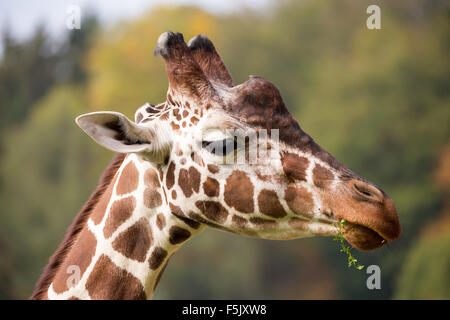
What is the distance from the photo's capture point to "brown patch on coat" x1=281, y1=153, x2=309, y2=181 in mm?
2797

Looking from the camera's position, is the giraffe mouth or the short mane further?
the short mane

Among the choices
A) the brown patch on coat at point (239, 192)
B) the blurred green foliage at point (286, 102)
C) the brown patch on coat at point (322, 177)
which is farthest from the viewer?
the blurred green foliage at point (286, 102)

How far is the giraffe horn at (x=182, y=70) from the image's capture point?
120 inches

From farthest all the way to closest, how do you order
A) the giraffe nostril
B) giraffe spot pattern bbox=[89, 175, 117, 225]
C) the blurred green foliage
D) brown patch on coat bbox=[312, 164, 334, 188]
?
the blurred green foliage → giraffe spot pattern bbox=[89, 175, 117, 225] → brown patch on coat bbox=[312, 164, 334, 188] → the giraffe nostril

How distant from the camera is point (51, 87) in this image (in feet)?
63.0

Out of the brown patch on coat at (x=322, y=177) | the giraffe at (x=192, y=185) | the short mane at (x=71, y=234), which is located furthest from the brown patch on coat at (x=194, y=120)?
the brown patch on coat at (x=322, y=177)

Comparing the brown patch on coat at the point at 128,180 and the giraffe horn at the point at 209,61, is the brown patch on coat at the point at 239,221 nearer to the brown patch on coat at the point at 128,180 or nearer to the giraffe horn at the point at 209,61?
the brown patch on coat at the point at 128,180

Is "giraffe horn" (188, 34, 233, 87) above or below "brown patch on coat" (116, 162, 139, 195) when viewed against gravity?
above

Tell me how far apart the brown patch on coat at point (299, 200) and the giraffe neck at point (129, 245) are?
0.54 meters

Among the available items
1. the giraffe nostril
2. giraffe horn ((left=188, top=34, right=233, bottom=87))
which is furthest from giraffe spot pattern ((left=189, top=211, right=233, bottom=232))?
giraffe horn ((left=188, top=34, right=233, bottom=87))

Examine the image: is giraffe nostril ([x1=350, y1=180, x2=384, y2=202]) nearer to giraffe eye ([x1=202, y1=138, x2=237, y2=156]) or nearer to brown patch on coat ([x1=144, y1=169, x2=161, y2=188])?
giraffe eye ([x1=202, y1=138, x2=237, y2=156])

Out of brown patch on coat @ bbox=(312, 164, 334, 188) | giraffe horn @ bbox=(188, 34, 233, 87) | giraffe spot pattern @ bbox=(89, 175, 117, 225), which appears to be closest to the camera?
brown patch on coat @ bbox=(312, 164, 334, 188)

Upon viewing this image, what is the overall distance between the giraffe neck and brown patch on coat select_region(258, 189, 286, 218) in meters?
0.41
